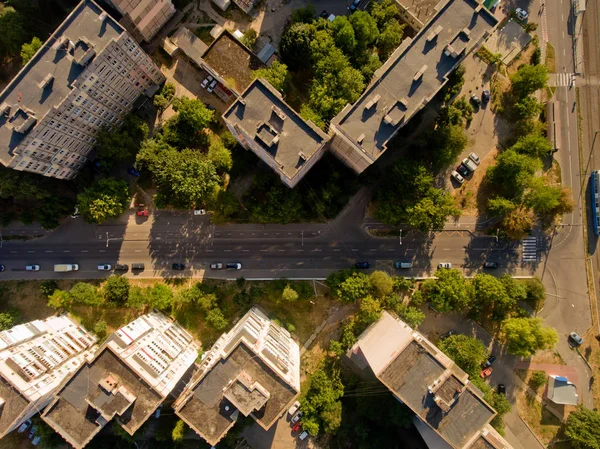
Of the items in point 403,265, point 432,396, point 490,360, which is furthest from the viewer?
point 403,265

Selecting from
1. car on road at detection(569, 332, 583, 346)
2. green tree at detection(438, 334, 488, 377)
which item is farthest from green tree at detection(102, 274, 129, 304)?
car on road at detection(569, 332, 583, 346)

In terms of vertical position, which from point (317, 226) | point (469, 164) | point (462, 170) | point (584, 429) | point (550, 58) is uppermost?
point (550, 58)

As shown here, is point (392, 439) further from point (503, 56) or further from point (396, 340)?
point (503, 56)

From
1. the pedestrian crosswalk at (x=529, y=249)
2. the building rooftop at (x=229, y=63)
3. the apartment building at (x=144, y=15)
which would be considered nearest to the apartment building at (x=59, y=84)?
the apartment building at (x=144, y=15)

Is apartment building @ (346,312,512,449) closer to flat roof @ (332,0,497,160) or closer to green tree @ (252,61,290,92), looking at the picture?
flat roof @ (332,0,497,160)

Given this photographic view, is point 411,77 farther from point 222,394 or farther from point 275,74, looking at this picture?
point 222,394

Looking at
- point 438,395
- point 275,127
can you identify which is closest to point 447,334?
point 438,395

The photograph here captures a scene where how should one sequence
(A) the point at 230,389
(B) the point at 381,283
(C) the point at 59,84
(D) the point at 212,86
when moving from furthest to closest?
1. (D) the point at 212,86
2. (B) the point at 381,283
3. (C) the point at 59,84
4. (A) the point at 230,389

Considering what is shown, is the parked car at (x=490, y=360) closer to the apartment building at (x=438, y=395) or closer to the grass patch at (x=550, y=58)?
the apartment building at (x=438, y=395)
